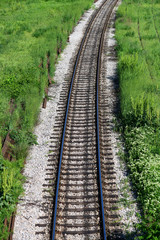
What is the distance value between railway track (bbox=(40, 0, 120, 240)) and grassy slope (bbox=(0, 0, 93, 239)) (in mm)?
1268

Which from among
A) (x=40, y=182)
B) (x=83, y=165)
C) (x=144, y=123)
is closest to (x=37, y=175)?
(x=40, y=182)

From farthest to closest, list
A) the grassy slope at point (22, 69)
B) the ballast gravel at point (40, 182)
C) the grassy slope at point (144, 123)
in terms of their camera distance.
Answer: the grassy slope at point (22, 69) → the grassy slope at point (144, 123) → the ballast gravel at point (40, 182)

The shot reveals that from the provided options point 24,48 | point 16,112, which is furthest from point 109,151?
point 24,48

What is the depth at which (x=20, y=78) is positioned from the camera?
1437cm

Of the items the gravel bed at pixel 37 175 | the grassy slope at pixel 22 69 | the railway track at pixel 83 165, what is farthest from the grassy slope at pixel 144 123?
the grassy slope at pixel 22 69

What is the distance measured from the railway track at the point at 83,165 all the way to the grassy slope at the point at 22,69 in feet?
4.16

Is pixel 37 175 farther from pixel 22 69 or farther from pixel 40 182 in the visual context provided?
pixel 22 69

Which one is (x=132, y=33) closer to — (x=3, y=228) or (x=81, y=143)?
(x=81, y=143)

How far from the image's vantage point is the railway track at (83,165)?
7.59 metres

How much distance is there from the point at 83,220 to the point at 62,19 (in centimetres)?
2320

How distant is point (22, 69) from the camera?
611 inches

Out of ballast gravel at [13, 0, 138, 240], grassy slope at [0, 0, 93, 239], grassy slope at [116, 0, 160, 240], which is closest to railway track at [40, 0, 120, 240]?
ballast gravel at [13, 0, 138, 240]

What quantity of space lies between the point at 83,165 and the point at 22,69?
8302 mm

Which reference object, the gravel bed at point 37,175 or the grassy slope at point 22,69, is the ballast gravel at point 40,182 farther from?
the grassy slope at point 22,69
